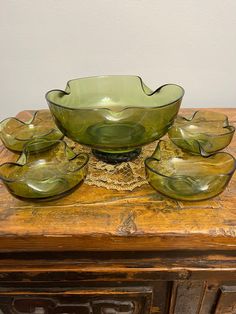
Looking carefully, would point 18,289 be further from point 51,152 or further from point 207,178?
point 207,178

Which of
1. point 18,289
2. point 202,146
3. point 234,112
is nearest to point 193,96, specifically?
point 234,112

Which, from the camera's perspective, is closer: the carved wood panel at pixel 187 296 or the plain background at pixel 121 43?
the carved wood panel at pixel 187 296

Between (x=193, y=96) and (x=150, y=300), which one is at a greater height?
(x=193, y=96)

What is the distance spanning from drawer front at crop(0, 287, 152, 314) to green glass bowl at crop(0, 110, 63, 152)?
0.27 metres

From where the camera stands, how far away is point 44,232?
41cm

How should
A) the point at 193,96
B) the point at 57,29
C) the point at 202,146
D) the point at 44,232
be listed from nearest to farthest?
the point at 44,232
the point at 202,146
the point at 57,29
the point at 193,96

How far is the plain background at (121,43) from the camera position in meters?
0.73

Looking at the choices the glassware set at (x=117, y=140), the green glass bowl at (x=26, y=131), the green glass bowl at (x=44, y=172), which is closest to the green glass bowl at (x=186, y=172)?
the glassware set at (x=117, y=140)

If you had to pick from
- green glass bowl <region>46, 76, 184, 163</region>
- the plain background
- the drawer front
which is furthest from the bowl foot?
the plain background

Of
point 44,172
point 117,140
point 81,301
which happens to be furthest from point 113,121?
point 81,301

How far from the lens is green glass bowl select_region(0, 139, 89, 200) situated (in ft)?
1.45

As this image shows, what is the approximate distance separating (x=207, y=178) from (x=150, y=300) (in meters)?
0.23

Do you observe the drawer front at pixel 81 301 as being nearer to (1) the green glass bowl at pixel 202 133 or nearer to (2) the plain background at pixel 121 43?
(1) the green glass bowl at pixel 202 133

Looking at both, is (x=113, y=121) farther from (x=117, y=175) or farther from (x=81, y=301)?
(x=81, y=301)
